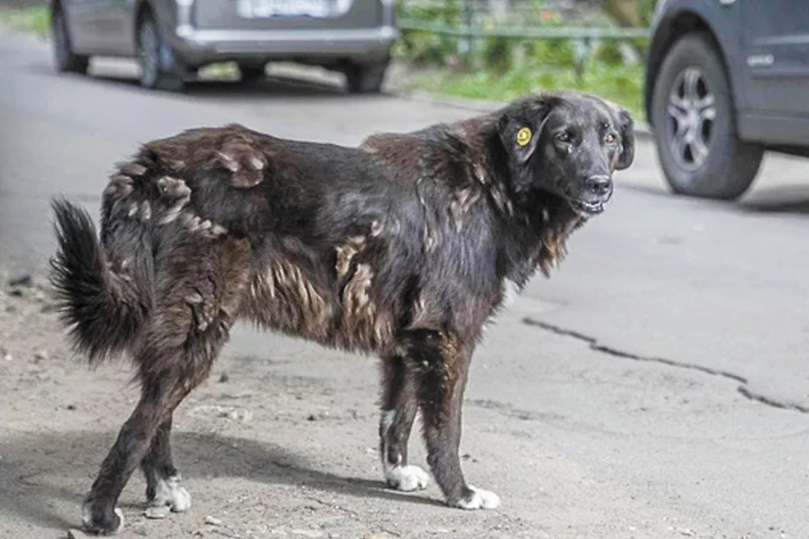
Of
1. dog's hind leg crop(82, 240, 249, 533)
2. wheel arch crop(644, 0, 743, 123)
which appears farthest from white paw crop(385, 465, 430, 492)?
wheel arch crop(644, 0, 743, 123)

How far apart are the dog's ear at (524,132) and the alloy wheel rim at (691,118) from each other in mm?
6209

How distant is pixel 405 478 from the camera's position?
5469mm

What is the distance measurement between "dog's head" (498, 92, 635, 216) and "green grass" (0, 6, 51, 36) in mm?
23409

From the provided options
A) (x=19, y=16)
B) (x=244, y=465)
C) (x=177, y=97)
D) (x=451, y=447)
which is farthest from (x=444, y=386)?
(x=19, y=16)

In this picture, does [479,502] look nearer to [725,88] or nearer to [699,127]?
[725,88]

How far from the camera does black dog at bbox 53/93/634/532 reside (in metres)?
4.93

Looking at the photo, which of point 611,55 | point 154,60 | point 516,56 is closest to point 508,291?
point 154,60

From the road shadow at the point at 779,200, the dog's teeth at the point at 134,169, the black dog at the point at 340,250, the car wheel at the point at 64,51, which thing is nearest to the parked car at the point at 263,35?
the car wheel at the point at 64,51

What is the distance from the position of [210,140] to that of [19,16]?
29677 mm

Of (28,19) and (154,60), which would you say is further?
(28,19)

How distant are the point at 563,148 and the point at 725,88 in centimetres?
611

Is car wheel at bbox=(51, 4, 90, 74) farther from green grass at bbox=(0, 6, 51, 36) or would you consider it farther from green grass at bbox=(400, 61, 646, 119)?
green grass at bbox=(0, 6, 51, 36)

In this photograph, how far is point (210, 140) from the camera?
5.09m

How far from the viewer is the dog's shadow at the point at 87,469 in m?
5.16
